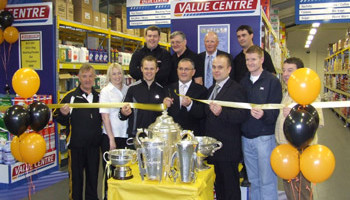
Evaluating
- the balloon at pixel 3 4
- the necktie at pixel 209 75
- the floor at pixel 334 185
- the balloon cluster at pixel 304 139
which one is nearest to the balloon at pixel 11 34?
the balloon at pixel 3 4

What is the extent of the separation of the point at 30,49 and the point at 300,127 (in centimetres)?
519

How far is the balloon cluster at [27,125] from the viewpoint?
304 centimetres

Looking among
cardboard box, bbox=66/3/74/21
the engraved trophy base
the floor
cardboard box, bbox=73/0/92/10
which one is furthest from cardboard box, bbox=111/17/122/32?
the engraved trophy base

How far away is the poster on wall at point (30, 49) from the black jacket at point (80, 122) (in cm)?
251

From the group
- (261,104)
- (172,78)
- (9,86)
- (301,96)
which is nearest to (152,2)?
(9,86)

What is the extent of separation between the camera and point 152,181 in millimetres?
2525

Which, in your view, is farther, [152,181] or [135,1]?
[135,1]

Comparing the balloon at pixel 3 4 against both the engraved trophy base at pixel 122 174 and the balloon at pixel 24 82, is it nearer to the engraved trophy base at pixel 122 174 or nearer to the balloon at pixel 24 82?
the balloon at pixel 24 82

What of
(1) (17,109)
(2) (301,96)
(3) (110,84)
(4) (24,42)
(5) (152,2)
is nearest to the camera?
(2) (301,96)

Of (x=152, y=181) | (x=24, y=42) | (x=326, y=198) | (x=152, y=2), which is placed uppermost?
(x=152, y=2)

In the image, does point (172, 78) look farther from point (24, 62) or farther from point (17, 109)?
point (24, 62)

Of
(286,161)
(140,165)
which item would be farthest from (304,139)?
(140,165)

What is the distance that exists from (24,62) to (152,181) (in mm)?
4564

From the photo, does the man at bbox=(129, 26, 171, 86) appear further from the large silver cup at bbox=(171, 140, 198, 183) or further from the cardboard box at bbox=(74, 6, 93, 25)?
the cardboard box at bbox=(74, 6, 93, 25)
